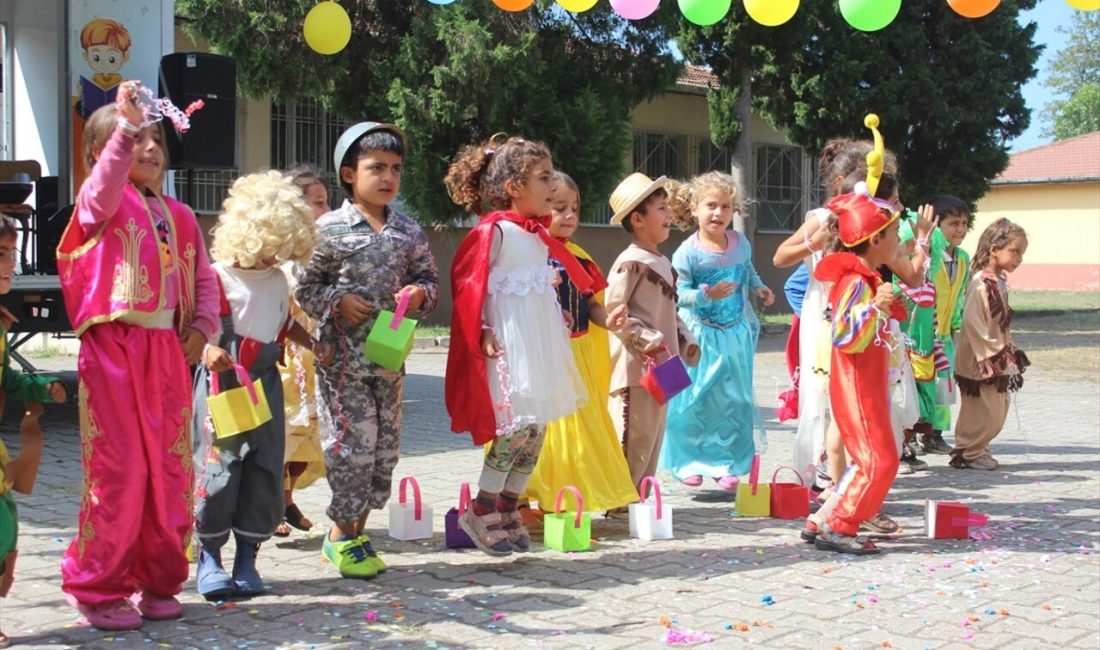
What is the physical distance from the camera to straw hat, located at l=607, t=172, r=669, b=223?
6488 mm

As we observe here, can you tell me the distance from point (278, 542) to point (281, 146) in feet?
48.3

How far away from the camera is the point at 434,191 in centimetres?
1848

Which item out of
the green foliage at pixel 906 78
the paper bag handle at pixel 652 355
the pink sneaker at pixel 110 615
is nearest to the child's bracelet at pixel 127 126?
the pink sneaker at pixel 110 615

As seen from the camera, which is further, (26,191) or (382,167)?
(26,191)

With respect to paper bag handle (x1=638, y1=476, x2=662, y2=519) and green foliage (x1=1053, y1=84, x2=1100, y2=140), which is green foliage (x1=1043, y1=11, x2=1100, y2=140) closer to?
green foliage (x1=1053, y1=84, x2=1100, y2=140)

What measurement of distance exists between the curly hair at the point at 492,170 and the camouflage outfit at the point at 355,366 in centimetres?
62

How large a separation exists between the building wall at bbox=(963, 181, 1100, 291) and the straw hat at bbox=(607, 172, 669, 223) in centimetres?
3615

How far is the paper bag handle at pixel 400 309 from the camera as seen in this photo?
4781mm

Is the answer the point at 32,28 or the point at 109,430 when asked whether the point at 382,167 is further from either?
the point at 32,28

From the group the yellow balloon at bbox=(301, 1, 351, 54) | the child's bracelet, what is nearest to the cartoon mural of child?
the yellow balloon at bbox=(301, 1, 351, 54)

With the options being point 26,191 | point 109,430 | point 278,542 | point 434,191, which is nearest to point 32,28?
point 26,191

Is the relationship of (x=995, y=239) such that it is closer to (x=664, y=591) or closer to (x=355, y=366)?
(x=664, y=591)

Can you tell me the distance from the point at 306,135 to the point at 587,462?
1475 cm

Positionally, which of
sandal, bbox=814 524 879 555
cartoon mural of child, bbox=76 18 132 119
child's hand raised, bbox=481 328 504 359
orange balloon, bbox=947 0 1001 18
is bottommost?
sandal, bbox=814 524 879 555
